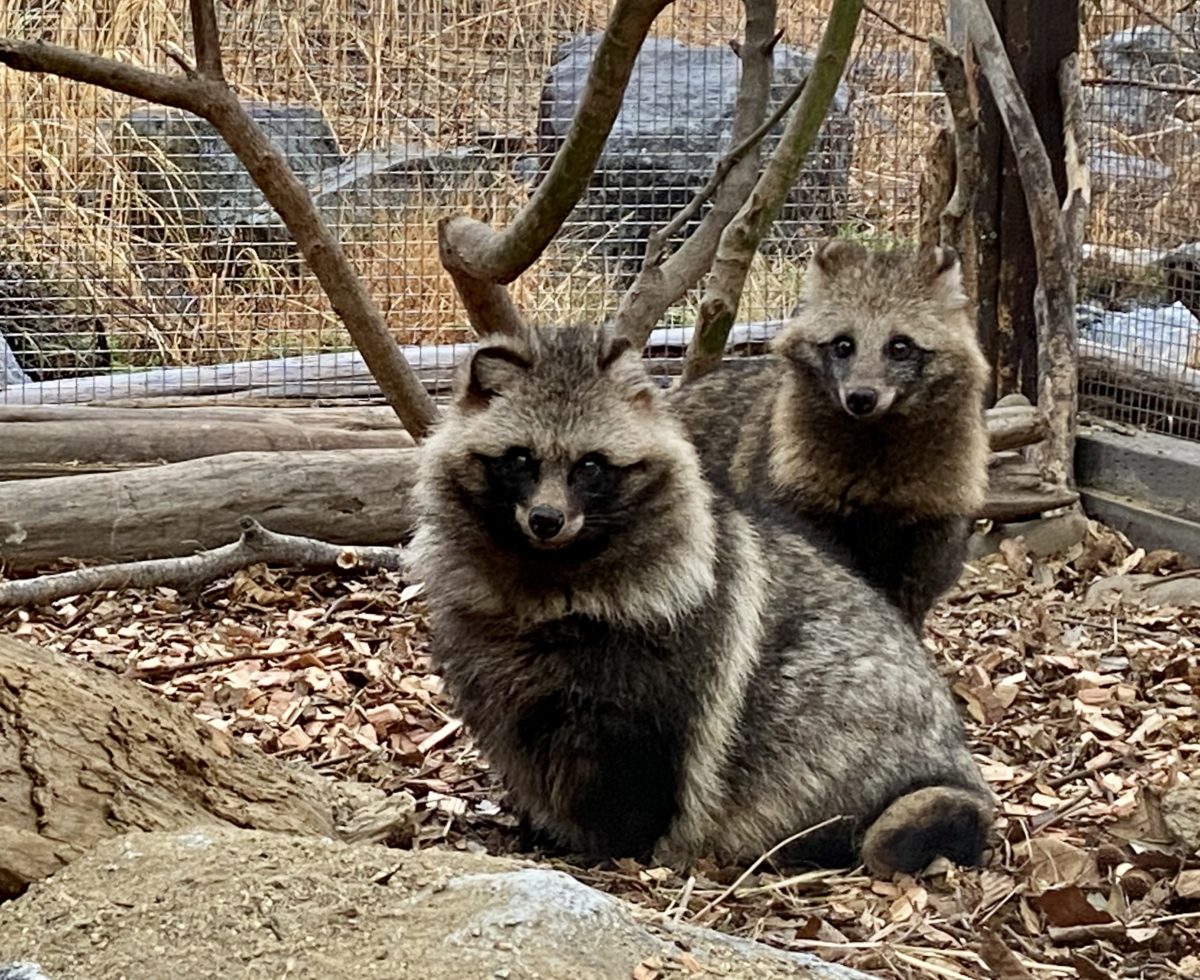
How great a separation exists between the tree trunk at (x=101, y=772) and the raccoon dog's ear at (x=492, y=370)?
91 cm

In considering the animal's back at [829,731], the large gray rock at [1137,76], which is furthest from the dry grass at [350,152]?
the animal's back at [829,731]

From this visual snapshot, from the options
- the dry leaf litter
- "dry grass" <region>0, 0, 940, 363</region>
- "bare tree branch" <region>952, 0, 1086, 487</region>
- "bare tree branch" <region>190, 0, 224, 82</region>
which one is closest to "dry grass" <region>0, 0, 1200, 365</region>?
"dry grass" <region>0, 0, 940, 363</region>

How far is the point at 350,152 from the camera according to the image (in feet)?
28.6

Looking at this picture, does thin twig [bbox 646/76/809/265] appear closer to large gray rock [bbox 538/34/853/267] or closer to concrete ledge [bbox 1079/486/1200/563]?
concrete ledge [bbox 1079/486/1200/563]

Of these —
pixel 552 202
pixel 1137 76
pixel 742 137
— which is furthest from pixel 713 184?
pixel 1137 76

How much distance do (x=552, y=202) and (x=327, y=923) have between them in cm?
228

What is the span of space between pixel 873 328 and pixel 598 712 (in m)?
2.11

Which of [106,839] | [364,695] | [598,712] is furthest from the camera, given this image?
[364,695]

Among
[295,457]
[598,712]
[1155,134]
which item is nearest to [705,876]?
[598,712]

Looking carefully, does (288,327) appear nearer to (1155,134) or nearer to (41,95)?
(41,95)

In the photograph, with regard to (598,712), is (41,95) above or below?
above

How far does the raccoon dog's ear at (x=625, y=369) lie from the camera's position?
3.96 m

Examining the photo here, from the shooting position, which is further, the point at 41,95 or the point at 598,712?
the point at 41,95

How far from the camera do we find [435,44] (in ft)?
27.8
